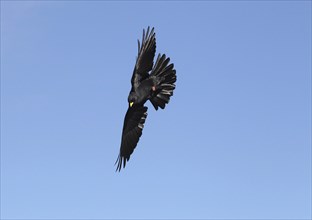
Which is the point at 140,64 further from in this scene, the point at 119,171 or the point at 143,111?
the point at 119,171

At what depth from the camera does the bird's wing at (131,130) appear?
22656mm

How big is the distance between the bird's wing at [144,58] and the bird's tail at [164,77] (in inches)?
10.2

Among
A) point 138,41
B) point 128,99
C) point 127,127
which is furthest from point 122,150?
point 138,41

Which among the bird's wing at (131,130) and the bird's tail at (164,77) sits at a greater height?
the bird's tail at (164,77)

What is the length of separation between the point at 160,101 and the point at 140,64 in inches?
62.4

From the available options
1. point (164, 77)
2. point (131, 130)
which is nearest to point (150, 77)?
point (164, 77)

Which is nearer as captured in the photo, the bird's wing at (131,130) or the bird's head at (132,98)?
the bird's head at (132,98)

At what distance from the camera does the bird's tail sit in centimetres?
2148

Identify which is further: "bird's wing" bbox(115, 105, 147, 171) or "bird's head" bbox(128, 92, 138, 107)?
"bird's wing" bbox(115, 105, 147, 171)

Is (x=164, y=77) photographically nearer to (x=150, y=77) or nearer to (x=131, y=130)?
(x=150, y=77)

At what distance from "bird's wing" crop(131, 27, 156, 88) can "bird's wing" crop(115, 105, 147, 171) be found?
1.33 meters

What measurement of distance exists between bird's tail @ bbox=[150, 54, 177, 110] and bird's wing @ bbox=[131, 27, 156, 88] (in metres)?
0.26

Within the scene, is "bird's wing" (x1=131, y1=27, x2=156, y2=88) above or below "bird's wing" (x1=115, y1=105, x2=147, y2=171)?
above

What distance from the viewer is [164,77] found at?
21.5 meters
